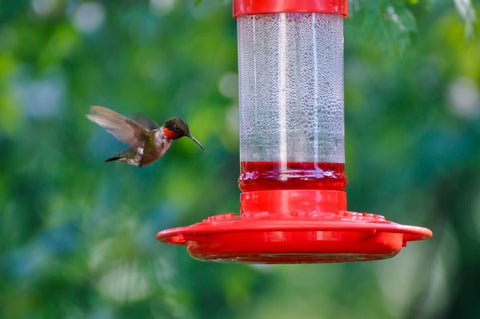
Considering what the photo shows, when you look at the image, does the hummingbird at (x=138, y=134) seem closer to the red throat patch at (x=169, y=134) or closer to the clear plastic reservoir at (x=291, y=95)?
the red throat patch at (x=169, y=134)

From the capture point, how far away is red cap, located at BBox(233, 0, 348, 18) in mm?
4469

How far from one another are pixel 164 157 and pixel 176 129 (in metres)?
4.02

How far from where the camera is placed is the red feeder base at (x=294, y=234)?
401 centimetres

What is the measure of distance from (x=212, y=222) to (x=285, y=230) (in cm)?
33

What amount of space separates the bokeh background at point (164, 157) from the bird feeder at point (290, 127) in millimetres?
3111

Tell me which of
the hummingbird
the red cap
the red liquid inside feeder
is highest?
the red cap

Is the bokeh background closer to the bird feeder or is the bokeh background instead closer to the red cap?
the bird feeder

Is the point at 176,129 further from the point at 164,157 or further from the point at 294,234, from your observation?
the point at 164,157

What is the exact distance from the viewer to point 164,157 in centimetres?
890

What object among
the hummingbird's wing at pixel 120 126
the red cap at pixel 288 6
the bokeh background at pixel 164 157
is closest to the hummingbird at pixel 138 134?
the hummingbird's wing at pixel 120 126

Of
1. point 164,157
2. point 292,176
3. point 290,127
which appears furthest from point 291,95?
point 164,157

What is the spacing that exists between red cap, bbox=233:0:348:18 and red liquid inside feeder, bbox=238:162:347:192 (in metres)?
0.59

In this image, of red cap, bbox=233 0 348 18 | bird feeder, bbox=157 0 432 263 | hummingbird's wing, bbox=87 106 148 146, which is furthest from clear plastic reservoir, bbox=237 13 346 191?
hummingbird's wing, bbox=87 106 148 146

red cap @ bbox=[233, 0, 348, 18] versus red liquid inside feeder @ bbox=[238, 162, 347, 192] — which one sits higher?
red cap @ bbox=[233, 0, 348, 18]
